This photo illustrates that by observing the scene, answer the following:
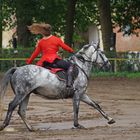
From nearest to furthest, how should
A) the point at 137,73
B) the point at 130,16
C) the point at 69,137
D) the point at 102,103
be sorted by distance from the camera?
the point at 69,137
the point at 102,103
the point at 137,73
the point at 130,16

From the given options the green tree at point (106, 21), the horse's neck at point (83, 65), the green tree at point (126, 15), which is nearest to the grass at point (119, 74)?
the green tree at point (106, 21)

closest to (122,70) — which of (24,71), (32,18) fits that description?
(32,18)

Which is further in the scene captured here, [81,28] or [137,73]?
[81,28]

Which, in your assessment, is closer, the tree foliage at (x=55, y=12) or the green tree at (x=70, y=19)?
the green tree at (x=70, y=19)

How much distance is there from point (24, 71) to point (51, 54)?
33.2 inches

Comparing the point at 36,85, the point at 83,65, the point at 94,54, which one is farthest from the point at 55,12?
the point at 36,85

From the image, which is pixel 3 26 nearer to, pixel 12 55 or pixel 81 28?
pixel 81 28

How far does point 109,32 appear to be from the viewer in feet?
155

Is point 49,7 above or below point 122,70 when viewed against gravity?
above

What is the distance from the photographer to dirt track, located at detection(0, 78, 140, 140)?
13.4 meters

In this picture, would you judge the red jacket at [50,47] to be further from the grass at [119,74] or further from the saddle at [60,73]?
the grass at [119,74]

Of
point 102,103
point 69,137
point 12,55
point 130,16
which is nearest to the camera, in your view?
point 69,137

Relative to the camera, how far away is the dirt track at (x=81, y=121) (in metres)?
13.4

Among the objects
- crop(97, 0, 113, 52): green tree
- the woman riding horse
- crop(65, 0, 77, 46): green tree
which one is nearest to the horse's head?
the woman riding horse
